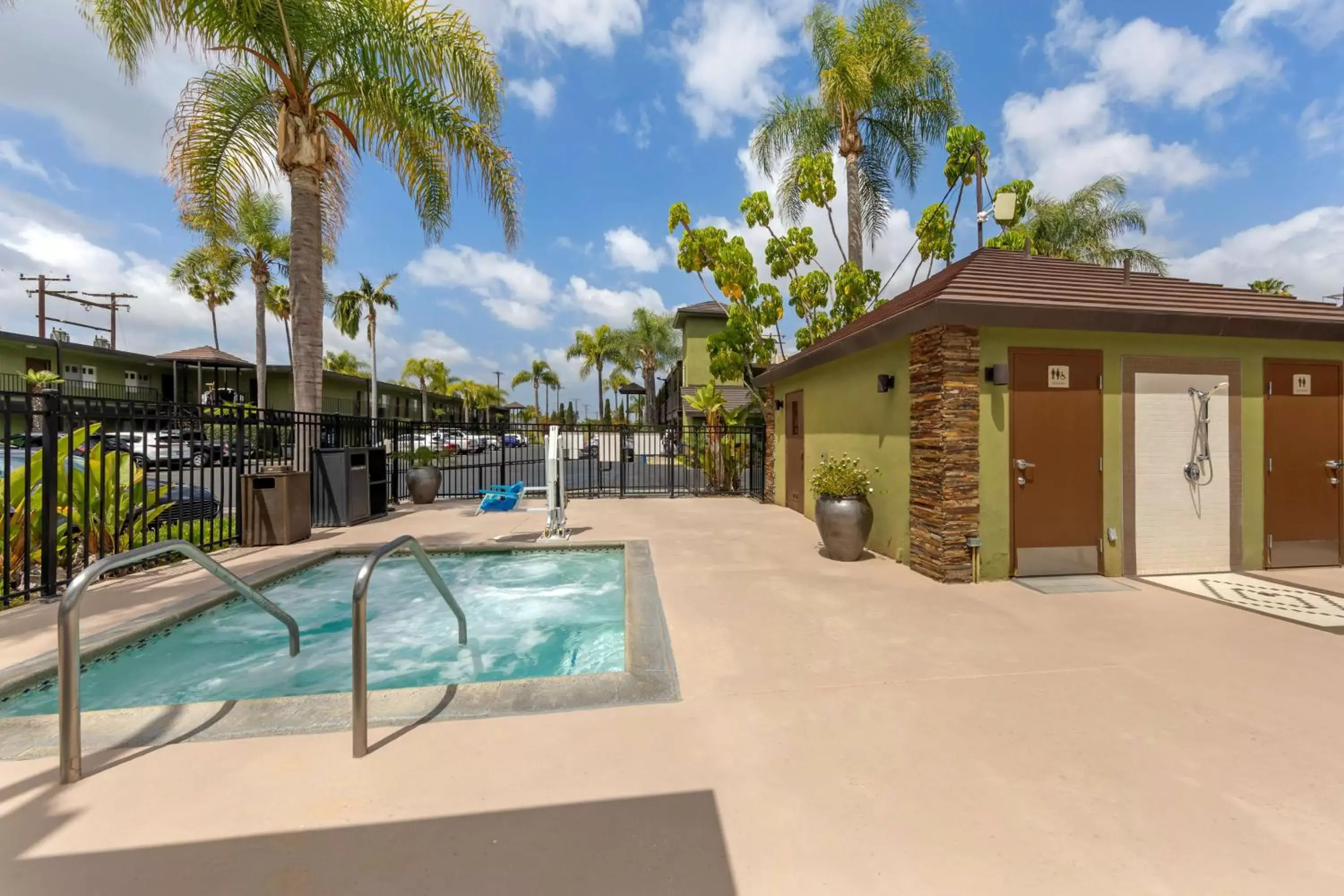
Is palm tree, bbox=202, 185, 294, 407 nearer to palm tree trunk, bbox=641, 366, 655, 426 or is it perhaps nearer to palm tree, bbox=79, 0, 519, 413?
palm tree, bbox=79, 0, 519, 413

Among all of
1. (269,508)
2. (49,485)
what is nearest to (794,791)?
(49,485)

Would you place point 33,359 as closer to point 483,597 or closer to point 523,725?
point 483,597

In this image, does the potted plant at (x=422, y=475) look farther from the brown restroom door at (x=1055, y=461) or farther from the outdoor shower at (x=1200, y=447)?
the outdoor shower at (x=1200, y=447)

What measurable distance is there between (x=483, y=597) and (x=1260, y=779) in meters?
5.96

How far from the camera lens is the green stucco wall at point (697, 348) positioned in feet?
82.6

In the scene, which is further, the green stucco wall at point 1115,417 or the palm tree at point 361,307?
the palm tree at point 361,307

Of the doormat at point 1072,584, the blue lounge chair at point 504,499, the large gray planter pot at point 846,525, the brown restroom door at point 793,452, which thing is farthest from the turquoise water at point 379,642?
the brown restroom door at point 793,452

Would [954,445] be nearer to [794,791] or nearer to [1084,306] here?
[1084,306]

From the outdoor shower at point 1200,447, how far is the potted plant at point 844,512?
135 inches

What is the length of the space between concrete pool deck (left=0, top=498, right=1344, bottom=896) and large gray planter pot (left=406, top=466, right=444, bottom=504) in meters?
8.37

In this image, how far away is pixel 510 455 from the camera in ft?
93.0

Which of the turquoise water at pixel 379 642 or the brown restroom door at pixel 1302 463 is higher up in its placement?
the brown restroom door at pixel 1302 463

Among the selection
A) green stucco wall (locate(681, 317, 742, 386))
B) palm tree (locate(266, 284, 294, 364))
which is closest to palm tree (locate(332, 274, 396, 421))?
palm tree (locate(266, 284, 294, 364))

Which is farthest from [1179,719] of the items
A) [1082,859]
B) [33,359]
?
[33,359]
